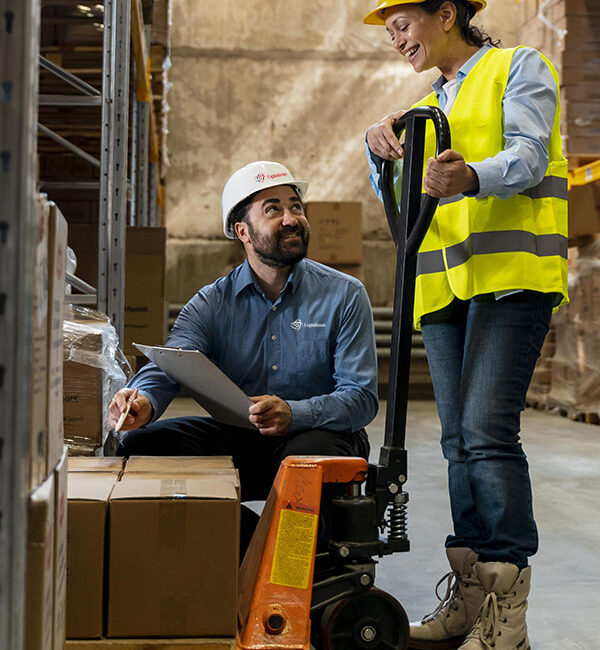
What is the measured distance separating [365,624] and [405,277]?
31.8 inches

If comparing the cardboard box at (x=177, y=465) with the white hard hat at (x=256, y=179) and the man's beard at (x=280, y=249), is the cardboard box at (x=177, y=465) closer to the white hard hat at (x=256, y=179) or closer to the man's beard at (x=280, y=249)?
the man's beard at (x=280, y=249)

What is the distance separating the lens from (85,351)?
276 cm

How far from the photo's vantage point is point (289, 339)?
245cm

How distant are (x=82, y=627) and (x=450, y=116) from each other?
4.91 feet

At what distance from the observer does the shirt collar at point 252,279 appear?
8.31ft

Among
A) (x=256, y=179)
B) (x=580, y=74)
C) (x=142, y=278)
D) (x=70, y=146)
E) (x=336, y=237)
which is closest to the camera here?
(x=256, y=179)

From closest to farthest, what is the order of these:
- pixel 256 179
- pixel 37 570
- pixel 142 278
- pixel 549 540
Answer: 1. pixel 37 570
2. pixel 256 179
3. pixel 549 540
4. pixel 142 278

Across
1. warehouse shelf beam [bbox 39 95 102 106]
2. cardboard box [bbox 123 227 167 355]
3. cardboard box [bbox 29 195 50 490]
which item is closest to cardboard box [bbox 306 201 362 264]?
cardboard box [bbox 123 227 167 355]

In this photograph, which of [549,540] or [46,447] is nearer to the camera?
[46,447]

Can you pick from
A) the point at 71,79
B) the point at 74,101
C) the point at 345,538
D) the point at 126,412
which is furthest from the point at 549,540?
the point at 71,79

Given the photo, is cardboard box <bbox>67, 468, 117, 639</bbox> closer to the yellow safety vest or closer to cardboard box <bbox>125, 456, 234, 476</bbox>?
cardboard box <bbox>125, 456, 234, 476</bbox>

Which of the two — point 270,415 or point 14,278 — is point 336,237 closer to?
point 270,415

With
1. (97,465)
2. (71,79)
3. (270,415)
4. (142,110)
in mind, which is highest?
(142,110)

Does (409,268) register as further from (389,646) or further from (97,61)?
(97,61)
